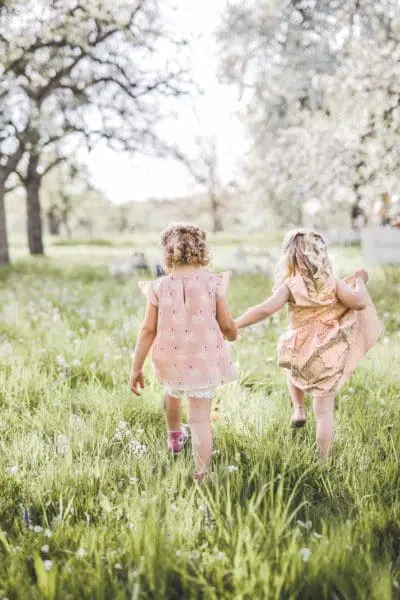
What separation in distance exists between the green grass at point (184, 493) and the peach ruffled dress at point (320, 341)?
39 cm

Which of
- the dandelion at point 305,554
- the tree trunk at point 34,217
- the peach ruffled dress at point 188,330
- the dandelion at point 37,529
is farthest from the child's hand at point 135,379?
the tree trunk at point 34,217

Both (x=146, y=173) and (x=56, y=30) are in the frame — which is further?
(x=146, y=173)

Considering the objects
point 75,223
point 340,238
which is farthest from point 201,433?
point 75,223

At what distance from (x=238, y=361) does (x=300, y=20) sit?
15.0 metres

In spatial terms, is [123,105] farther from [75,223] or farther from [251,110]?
[75,223]

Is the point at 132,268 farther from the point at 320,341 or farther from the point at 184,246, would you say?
the point at 184,246

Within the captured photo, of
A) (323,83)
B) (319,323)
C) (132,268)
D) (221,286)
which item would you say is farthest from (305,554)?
(323,83)

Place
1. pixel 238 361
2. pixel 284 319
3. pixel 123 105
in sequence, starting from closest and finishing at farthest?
pixel 238 361 < pixel 284 319 < pixel 123 105

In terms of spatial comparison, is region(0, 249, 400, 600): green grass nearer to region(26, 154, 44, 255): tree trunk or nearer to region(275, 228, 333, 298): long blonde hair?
region(275, 228, 333, 298): long blonde hair

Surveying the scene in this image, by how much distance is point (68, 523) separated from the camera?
2.79m

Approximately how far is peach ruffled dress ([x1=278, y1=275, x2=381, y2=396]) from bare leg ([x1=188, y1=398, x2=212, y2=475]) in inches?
27.5

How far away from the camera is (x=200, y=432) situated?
348 cm

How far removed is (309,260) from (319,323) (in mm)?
440

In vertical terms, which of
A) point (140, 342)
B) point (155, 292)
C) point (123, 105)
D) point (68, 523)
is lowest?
point (68, 523)
